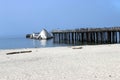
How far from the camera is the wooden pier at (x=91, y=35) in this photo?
167 feet

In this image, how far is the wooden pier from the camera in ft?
167

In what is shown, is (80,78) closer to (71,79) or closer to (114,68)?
(71,79)

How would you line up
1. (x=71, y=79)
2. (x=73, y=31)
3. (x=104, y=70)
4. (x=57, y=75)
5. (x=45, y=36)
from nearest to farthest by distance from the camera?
1. (x=71, y=79)
2. (x=57, y=75)
3. (x=104, y=70)
4. (x=73, y=31)
5. (x=45, y=36)

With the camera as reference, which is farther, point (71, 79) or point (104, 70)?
point (104, 70)

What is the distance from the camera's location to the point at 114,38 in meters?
52.3

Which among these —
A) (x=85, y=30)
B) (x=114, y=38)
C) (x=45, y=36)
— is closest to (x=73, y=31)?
(x=85, y=30)

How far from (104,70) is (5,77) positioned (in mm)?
3774

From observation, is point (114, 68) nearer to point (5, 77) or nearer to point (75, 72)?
point (75, 72)

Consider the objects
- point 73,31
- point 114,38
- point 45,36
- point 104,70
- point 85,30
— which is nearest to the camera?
point 104,70

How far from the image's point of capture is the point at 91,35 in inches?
2255

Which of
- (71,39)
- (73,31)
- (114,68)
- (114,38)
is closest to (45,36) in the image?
(71,39)

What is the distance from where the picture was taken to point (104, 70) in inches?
476

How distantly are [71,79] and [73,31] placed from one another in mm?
51825

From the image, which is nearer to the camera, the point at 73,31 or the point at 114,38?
the point at 114,38
